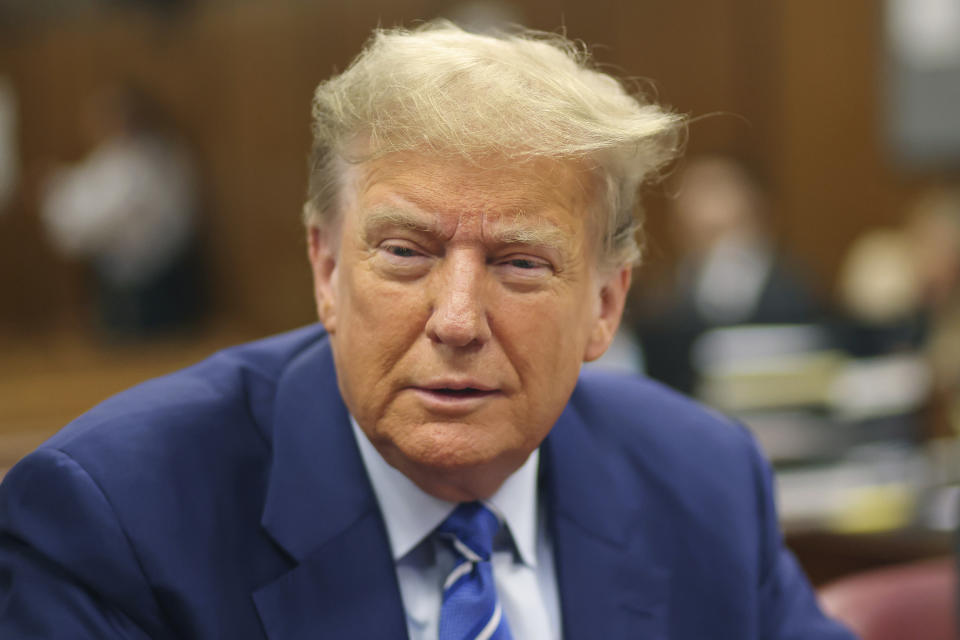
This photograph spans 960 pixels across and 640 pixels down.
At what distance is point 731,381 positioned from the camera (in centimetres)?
367

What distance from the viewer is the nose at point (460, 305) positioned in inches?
50.1

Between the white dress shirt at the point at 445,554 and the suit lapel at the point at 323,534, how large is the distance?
0.09 ft

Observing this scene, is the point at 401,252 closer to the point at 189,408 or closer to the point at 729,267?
the point at 189,408

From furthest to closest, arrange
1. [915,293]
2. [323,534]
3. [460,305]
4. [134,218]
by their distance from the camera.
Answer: [134,218] → [915,293] → [323,534] → [460,305]

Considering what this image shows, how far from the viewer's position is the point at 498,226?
4.24ft

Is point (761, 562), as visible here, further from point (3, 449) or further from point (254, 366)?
point (3, 449)

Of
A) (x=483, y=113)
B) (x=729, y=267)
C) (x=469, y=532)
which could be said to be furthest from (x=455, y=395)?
(x=729, y=267)

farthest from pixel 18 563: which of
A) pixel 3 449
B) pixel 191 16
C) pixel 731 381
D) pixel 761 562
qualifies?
pixel 191 16

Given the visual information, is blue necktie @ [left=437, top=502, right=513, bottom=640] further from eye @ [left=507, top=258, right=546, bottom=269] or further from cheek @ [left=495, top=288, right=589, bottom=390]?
eye @ [left=507, top=258, right=546, bottom=269]

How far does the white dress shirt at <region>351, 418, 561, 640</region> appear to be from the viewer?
4.73ft

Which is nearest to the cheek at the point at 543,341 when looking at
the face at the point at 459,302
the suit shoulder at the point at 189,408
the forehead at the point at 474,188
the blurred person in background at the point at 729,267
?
the face at the point at 459,302

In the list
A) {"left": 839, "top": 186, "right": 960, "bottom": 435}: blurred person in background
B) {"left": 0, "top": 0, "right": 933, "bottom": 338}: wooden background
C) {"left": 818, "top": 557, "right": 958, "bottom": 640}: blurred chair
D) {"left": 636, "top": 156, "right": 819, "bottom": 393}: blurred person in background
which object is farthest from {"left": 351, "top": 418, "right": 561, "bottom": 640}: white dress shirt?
{"left": 0, "top": 0, "right": 933, "bottom": 338}: wooden background

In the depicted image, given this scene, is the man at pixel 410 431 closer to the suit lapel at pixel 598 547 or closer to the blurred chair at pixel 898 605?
the suit lapel at pixel 598 547

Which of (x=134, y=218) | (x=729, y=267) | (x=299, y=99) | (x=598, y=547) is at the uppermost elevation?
(x=299, y=99)
